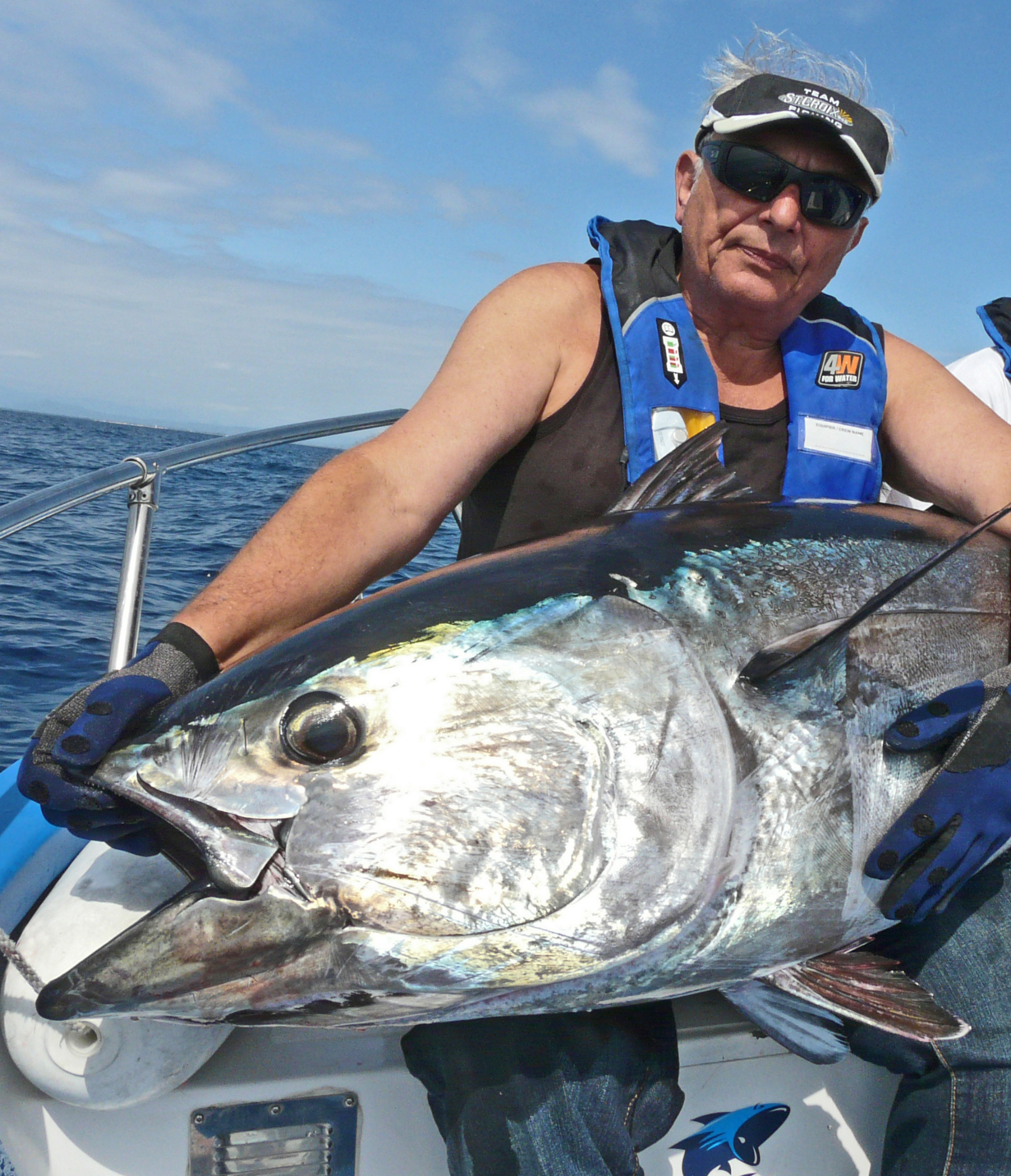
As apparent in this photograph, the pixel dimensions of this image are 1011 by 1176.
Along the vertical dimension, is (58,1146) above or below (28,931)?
below

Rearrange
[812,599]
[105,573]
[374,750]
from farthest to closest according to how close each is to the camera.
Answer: [105,573] < [812,599] < [374,750]

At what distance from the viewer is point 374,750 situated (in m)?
1.10

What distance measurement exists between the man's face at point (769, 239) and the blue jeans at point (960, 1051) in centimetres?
132

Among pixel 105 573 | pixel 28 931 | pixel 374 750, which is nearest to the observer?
pixel 374 750

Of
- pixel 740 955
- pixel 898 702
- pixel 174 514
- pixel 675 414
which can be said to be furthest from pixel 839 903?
pixel 174 514

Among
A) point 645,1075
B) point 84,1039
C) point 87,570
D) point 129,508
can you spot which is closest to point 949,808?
point 645,1075

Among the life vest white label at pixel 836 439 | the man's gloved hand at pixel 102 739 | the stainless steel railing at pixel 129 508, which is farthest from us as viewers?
the life vest white label at pixel 836 439

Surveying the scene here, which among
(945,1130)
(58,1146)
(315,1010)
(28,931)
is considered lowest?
(58,1146)

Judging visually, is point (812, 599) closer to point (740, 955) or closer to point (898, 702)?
point (898, 702)

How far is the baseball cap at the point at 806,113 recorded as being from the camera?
6.59 feet

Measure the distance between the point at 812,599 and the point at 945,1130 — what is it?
1.00 meters

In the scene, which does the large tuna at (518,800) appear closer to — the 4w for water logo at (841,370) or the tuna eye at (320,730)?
the tuna eye at (320,730)

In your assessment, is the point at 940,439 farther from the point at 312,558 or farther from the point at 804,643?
the point at 312,558

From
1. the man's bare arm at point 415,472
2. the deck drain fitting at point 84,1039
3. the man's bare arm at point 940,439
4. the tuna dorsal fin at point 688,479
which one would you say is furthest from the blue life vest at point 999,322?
the deck drain fitting at point 84,1039
